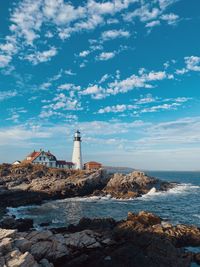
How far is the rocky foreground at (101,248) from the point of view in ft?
72.3

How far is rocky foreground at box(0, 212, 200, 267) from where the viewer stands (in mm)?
22047

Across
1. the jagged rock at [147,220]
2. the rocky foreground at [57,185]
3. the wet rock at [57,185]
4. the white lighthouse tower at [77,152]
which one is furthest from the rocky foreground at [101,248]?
the white lighthouse tower at [77,152]

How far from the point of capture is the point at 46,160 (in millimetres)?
102500

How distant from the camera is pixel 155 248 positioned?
25.0 m

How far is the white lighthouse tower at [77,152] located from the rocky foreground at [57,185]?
15105mm

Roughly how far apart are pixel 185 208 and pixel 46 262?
37.7m

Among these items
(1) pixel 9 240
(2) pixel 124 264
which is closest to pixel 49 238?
(1) pixel 9 240

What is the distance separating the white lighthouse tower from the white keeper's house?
236 cm

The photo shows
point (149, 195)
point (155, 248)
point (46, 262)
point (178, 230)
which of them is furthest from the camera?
point (149, 195)

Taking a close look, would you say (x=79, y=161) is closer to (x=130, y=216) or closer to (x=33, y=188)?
(x=33, y=188)

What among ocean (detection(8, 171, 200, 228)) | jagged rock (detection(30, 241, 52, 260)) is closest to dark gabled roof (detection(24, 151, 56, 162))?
ocean (detection(8, 171, 200, 228))

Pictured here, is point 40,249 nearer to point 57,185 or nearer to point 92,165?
point 57,185

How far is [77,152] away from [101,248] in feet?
245

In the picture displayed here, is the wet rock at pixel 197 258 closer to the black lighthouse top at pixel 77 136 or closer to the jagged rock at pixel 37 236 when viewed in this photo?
the jagged rock at pixel 37 236
